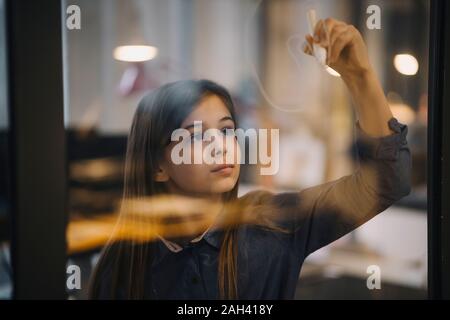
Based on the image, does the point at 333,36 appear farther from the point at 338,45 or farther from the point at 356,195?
the point at 356,195

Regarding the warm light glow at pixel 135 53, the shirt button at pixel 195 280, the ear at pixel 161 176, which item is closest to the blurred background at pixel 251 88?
the warm light glow at pixel 135 53

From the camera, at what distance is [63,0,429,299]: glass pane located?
174 centimetres

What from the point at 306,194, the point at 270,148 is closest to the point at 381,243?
the point at 306,194

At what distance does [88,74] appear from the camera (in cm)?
173

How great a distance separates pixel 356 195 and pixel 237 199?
386 millimetres

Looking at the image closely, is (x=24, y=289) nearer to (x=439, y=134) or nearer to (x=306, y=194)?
(x=306, y=194)

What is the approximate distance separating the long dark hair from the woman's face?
21mm

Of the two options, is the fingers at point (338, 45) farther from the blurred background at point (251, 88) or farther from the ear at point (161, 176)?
the ear at point (161, 176)

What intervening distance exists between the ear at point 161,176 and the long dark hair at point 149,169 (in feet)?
0.04

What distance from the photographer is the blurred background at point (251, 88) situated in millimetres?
1730

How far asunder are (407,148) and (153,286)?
94cm

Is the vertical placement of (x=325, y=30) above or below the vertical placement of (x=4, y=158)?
above

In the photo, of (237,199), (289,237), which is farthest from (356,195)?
(237,199)

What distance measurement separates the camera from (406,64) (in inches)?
70.7
